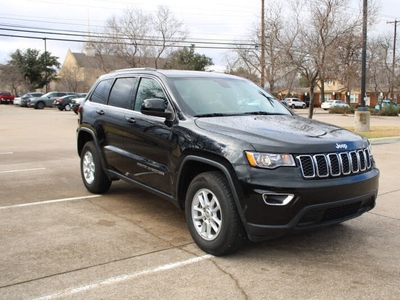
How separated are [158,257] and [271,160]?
1.47m

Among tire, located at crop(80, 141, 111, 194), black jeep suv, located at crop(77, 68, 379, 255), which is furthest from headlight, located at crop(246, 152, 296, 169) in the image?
tire, located at crop(80, 141, 111, 194)

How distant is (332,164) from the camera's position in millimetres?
3875

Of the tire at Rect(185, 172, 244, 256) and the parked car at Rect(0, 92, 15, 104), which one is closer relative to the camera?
the tire at Rect(185, 172, 244, 256)

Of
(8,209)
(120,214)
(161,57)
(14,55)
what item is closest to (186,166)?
(120,214)

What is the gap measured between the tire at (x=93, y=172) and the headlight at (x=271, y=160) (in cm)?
319

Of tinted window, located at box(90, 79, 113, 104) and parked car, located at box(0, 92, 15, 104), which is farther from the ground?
parked car, located at box(0, 92, 15, 104)

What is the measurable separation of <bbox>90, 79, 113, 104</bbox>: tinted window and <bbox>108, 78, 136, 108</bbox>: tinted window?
19 centimetres

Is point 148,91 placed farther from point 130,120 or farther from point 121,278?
point 121,278

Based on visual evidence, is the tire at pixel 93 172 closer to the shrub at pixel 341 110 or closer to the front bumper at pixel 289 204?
the front bumper at pixel 289 204

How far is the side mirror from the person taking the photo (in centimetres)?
456

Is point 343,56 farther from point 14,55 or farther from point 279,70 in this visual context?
point 14,55

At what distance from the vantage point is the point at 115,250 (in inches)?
169

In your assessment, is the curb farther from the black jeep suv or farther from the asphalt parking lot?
the black jeep suv

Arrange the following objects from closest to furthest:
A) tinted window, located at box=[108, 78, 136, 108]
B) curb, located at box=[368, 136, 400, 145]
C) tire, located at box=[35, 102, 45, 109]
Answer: tinted window, located at box=[108, 78, 136, 108], curb, located at box=[368, 136, 400, 145], tire, located at box=[35, 102, 45, 109]
